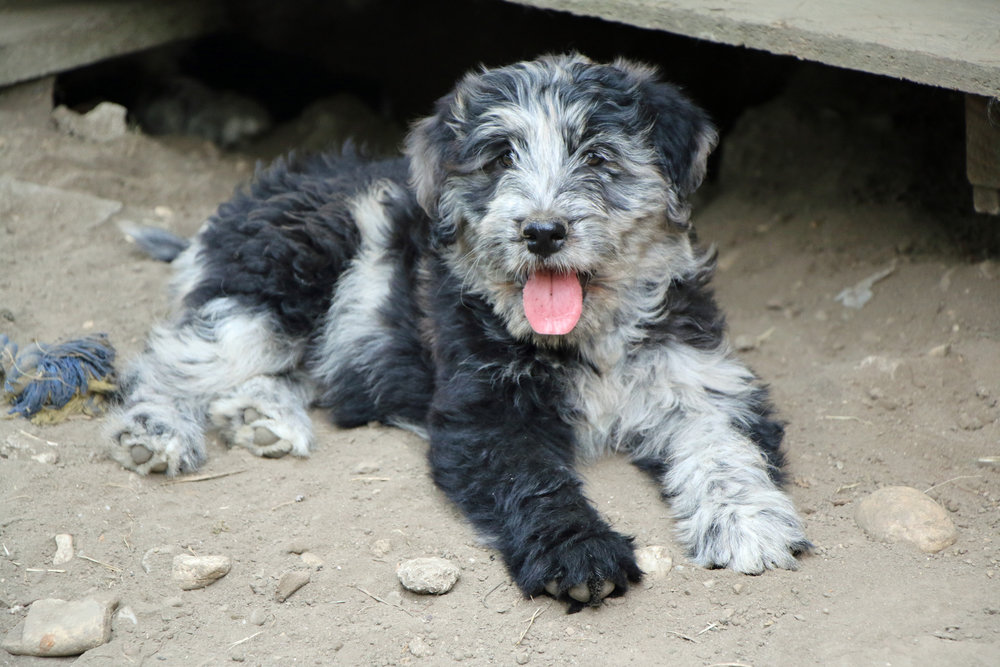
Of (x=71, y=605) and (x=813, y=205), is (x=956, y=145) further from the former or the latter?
(x=71, y=605)

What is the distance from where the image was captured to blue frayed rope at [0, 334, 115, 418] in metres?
4.33

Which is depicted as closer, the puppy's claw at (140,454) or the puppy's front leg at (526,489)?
the puppy's front leg at (526,489)

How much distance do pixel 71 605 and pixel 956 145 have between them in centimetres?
520

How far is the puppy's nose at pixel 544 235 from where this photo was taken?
362cm

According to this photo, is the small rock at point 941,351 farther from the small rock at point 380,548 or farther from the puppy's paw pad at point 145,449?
the puppy's paw pad at point 145,449

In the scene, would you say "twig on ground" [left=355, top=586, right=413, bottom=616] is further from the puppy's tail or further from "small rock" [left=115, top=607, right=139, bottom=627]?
the puppy's tail

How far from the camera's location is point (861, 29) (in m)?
4.36

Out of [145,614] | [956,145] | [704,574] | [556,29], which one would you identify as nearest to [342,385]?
[145,614]

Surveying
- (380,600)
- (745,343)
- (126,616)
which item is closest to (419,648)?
(380,600)

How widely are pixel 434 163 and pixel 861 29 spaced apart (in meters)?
1.91

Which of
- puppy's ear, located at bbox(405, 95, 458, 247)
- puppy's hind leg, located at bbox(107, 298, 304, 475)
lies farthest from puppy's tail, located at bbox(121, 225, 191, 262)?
puppy's ear, located at bbox(405, 95, 458, 247)

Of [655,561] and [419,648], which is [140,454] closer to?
[419,648]

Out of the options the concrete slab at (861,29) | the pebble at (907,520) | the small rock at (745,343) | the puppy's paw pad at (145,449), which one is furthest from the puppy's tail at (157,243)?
the pebble at (907,520)

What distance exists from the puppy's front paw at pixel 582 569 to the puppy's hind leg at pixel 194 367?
5.37 ft
